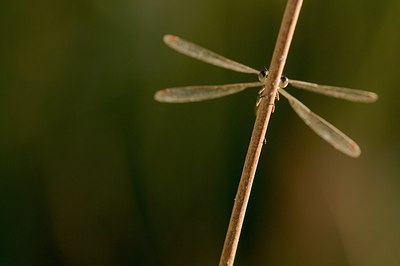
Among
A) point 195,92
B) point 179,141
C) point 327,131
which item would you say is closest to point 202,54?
point 195,92

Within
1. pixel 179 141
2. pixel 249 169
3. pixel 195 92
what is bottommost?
pixel 179 141

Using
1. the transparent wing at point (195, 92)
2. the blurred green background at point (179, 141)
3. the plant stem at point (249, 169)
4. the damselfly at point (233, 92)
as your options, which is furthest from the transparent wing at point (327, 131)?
the blurred green background at point (179, 141)

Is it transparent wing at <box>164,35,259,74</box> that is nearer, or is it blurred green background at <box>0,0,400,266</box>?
transparent wing at <box>164,35,259,74</box>

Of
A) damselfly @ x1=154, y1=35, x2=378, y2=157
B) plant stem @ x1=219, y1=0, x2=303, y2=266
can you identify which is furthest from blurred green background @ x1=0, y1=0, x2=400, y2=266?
plant stem @ x1=219, y1=0, x2=303, y2=266

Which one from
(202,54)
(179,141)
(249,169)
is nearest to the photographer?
(249,169)

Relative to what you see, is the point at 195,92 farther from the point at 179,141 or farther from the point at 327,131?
the point at 179,141

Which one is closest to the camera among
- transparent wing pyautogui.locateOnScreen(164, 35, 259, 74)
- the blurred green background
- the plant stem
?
the plant stem

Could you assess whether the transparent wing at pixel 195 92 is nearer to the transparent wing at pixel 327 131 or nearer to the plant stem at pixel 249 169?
the transparent wing at pixel 327 131

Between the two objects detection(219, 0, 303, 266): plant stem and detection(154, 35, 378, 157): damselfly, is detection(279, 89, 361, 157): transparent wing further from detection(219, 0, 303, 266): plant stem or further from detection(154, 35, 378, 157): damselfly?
detection(219, 0, 303, 266): plant stem

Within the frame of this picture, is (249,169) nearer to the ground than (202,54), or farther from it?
nearer to the ground

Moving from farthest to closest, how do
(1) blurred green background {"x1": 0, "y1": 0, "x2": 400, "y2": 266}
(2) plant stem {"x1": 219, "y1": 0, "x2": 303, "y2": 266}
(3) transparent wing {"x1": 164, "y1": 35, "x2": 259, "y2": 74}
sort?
(1) blurred green background {"x1": 0, "y1": 0, "x2": 400, "y2": 266} → (3) transparent wing {"x1": 164, "y1": 35, "x2": 259, "y2": 74} → (2) plant stem {"x1": 219, "y1": 0, "x2": 303, "y2": 266}
